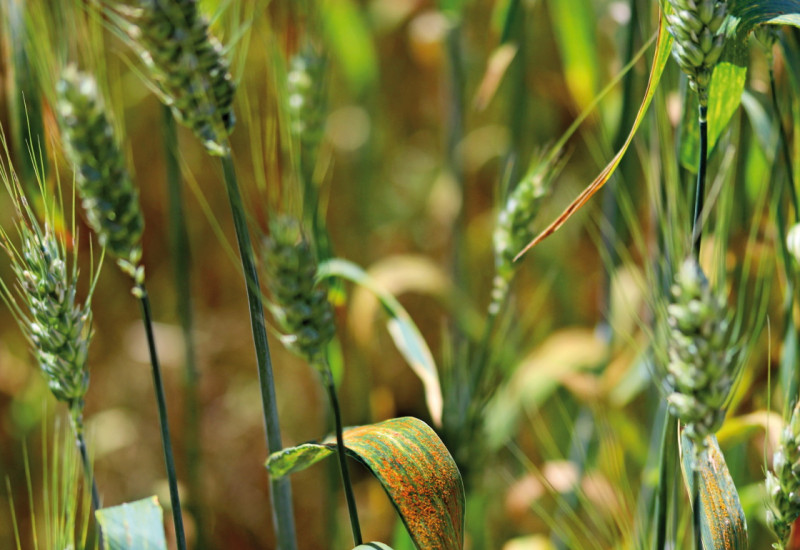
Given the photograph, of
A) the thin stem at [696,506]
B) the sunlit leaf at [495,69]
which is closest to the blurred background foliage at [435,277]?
the sunlit leaf at [495,69]

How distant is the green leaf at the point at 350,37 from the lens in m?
1.25

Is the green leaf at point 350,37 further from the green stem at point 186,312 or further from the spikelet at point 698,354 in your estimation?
the spikelet at point 698,354

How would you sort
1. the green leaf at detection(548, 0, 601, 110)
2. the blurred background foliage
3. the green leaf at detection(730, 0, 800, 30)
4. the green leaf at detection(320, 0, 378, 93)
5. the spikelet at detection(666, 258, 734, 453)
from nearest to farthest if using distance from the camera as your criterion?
the spikelet at detection(666, 258, 734, 453)
the green leaf at detection(730, 0, 800, 30)
the blurred background foliage
the green leaf at detection(548, 0, 601, 110)
the green leaf at detection(320, 0, 378, 93)

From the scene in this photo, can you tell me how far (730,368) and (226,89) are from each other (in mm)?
362

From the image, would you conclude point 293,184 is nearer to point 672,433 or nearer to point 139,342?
point 672,433

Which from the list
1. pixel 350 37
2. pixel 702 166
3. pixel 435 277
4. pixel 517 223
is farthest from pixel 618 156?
pixel 350 37

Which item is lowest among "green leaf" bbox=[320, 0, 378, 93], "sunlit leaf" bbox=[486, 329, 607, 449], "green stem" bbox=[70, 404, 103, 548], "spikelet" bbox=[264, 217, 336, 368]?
"sunlit leaf" bbox=[486, 329, 607, 449]

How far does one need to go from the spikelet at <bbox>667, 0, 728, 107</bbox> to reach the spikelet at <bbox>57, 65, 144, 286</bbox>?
1.11 ft

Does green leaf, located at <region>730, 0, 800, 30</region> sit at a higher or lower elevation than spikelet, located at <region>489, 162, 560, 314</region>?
higher

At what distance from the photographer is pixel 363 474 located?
1.53m

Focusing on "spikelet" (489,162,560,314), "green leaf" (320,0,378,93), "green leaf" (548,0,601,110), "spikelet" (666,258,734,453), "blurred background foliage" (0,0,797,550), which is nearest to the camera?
"spikelet" (666,258,734,453)

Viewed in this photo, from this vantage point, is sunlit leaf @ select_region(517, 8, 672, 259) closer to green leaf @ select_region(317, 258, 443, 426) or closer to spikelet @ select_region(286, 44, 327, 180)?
green leaf @ select_region(317, 258, 443, 426)

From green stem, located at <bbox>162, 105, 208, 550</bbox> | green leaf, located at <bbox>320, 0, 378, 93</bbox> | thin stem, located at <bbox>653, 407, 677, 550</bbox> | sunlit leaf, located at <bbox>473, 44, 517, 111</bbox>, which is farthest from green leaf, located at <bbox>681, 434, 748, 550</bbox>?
green leaf, located at <bbox>320, 0, 378, 93</bbox>

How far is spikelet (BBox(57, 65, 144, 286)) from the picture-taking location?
0.47 m
